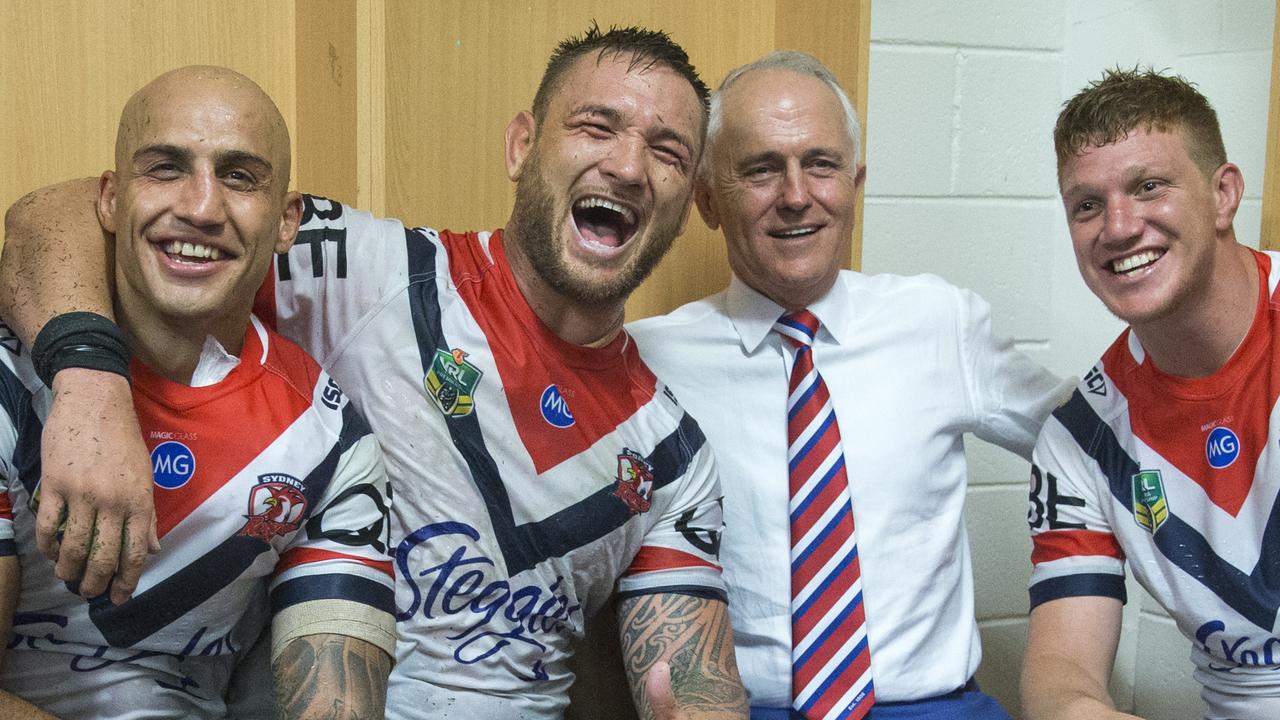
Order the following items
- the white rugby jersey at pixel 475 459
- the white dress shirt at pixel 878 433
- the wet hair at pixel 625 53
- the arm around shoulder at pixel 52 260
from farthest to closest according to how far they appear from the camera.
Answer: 1. the white dress shirt at pixel 878 433
2. the wet hair at pixel 625 53
3. the white rugby jersey at pixel 475 459
4. the arm around shoulder at pixel 52 260

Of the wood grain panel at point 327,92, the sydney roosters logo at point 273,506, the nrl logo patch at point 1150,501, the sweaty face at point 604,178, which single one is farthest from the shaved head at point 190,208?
the nrl logo patch at point 1150,501

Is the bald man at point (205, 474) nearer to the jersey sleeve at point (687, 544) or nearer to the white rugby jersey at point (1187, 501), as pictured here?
the jersey sleeve at point (687, 544)

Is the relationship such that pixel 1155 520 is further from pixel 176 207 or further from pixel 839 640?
pixel 176 207

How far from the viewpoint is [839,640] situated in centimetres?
175

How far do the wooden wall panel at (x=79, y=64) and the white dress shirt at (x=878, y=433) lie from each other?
866 mm

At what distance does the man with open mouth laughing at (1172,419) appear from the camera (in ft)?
5.16

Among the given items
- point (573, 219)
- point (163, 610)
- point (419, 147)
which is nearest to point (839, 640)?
point (573, 219)

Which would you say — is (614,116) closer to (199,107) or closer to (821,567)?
(199,107)

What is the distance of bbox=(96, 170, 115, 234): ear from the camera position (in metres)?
1.37

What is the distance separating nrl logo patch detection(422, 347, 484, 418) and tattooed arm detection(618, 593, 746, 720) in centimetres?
36

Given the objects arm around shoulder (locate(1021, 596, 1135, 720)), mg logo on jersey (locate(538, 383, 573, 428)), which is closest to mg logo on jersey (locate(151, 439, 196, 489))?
mg logo on jersey (locate(538, 383, 573, 428))

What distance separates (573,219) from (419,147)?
0.56 meters

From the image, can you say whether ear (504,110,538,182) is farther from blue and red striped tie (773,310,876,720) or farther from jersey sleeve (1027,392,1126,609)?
jersey sleeve (1027,392,1126,609)

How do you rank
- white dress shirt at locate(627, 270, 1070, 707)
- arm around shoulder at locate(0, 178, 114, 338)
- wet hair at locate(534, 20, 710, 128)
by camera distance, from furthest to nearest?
white dress shirt at locate(627, 270, 1070, 707) < wet hair at locate(534, 20, 710, 128) < arm around shoulder at locate(0, 178, 114, 338)
